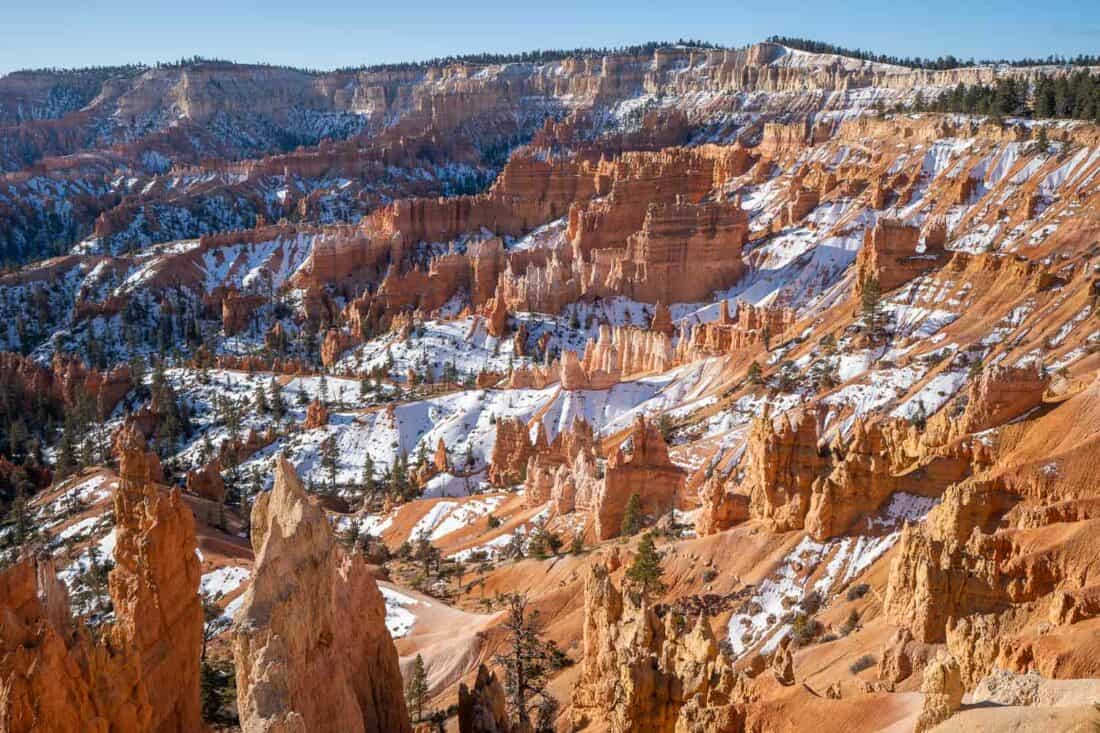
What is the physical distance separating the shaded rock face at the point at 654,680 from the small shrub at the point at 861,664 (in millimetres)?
5023

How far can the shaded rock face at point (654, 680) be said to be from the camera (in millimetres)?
20359

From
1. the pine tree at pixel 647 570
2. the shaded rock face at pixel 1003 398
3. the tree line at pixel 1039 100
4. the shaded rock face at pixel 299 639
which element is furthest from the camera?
the tree line at pixel 1039 100

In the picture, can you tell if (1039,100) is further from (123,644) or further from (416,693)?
(123,644)

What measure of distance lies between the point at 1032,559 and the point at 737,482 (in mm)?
22906

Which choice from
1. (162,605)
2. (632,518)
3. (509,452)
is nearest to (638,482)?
(632,518)

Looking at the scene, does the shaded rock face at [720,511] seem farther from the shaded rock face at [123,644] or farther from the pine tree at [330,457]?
the pine tree at [330,457]

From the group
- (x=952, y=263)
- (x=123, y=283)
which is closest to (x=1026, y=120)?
(x=952, y=263)

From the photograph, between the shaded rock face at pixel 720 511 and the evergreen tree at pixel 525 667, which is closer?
the evergreen tree at pixel 525 667

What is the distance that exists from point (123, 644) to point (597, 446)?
1782 inches

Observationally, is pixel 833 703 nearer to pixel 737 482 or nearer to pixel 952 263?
pixel 737 482

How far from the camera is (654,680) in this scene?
20922mm

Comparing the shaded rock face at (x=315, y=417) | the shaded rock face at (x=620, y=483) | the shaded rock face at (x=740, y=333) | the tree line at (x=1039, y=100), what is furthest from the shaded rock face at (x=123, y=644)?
the tree line at (x=1039, y=100)

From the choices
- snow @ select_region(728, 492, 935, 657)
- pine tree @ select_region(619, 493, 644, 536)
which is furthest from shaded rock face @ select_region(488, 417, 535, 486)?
snow @ select_region(728, 492, 935, 657)

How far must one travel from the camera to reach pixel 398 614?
41438 mm
